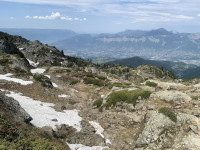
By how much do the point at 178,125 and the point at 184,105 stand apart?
6937 mm

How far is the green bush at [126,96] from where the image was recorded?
31.8 m

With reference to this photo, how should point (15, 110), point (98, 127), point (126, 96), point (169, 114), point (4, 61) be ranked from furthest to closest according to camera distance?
point (4, 61)
point (126, 96)
point (98, 127)
point (169, 114)
point (15, 110)

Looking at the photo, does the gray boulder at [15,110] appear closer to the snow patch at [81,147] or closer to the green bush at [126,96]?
the snow patch at [81,147]

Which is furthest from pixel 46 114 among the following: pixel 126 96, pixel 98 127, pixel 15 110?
pixel 126 96

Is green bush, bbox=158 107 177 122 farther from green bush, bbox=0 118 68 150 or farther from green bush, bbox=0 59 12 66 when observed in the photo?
green bush, bbox=0 59 12 66

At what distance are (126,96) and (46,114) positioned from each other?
576 inches

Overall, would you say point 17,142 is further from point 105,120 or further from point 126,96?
point 126,96

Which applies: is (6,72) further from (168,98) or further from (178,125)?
(178,125)

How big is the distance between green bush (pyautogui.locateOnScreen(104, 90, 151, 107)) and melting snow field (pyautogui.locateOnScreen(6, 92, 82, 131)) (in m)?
6.98

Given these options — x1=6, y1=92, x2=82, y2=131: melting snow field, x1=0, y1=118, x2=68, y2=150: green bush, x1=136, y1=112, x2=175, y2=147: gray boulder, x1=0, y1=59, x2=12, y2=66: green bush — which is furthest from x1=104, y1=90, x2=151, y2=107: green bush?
x1=0, y1=59, x2=12, y2=66: green bush

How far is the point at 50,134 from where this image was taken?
2081cm

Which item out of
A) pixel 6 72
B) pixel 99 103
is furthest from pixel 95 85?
pixel 6 72

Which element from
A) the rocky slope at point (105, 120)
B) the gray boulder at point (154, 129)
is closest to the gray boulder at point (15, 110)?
the rocky slope at point (105, 120)

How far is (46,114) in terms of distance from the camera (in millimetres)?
27562
